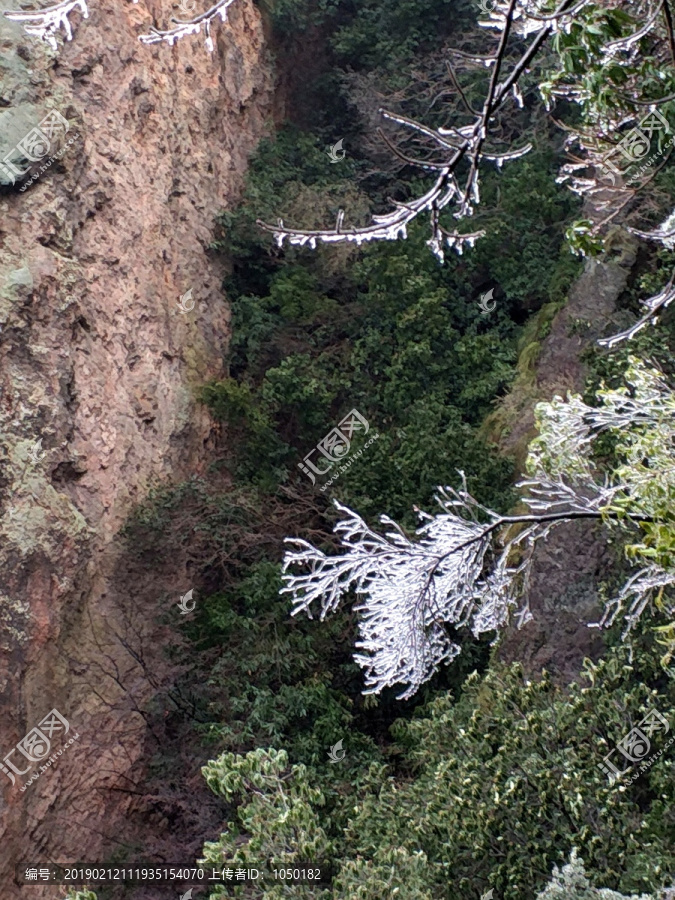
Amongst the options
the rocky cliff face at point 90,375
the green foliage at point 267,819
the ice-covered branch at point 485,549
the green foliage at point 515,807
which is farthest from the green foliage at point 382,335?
the ice-covered branch at point 485,549

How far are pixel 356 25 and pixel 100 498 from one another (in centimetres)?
797

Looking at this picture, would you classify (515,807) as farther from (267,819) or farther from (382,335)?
(382,335)

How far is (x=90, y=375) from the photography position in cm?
812

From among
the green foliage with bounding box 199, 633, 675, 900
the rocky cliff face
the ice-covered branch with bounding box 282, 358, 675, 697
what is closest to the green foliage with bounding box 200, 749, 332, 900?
the green foliage with bounding box 199, 633, 675, 900

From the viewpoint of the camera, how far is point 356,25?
39.1ft

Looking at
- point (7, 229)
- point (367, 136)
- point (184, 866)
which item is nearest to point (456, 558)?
point (184, 866)

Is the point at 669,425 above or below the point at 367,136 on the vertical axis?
above

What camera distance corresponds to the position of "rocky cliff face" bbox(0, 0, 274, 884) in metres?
7.10

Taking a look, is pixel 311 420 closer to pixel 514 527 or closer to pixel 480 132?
pixel 514 527

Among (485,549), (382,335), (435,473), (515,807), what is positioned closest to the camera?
(485,549)

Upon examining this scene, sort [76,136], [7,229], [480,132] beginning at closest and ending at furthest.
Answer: [480,132], [7,229], [76,136]

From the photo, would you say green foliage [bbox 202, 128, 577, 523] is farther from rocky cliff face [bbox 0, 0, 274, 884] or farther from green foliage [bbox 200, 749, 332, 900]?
green foliage [bbox 200, 749, 332, 900]

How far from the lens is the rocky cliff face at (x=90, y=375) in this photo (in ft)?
23.3

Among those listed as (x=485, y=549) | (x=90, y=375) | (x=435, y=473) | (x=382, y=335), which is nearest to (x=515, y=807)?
(x=485, y=549)
